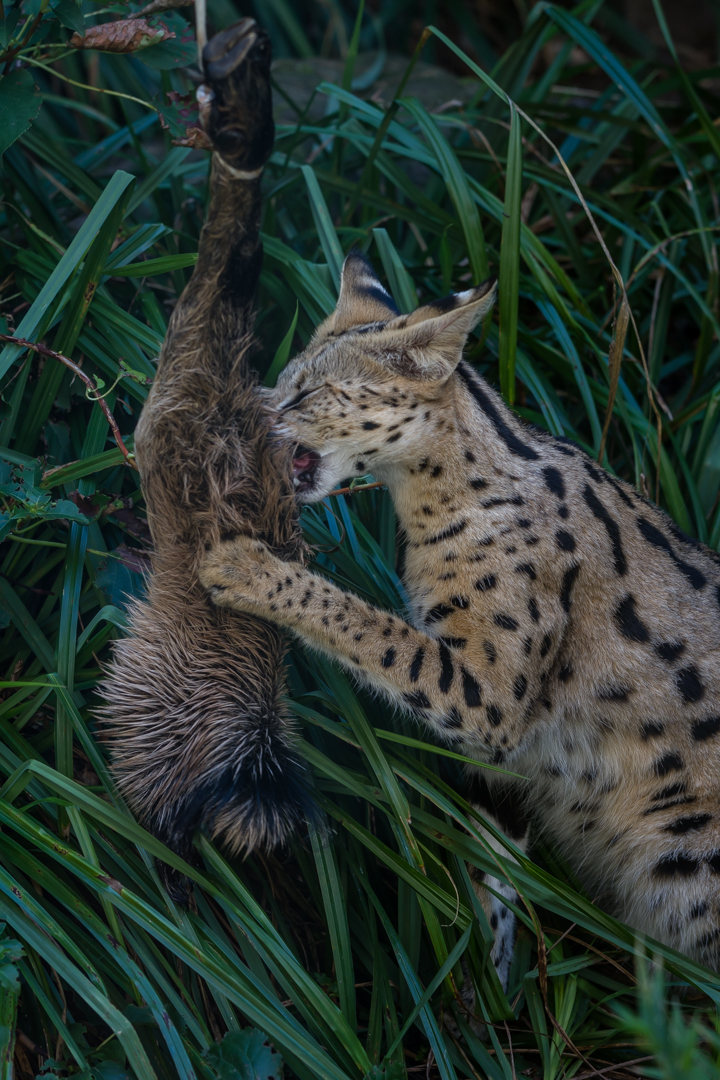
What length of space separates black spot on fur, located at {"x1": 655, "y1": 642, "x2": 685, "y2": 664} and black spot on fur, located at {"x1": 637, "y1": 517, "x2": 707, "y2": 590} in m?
0.22

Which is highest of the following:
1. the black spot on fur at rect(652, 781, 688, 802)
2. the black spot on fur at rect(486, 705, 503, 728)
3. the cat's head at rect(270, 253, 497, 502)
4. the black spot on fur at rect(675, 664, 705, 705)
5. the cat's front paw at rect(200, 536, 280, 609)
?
the cat's head at rect(270, 253, 497, 502)

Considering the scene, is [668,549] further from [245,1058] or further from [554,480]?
[245,1058]

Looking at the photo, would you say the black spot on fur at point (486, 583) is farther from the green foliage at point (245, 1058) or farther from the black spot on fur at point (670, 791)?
the green foliage at point (245, 1058)

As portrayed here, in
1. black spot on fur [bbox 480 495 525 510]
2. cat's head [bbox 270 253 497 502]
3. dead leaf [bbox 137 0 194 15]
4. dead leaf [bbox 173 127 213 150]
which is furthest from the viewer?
black spot on fur [bbox 480 495 525 510]

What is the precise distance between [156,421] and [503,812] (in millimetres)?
1675

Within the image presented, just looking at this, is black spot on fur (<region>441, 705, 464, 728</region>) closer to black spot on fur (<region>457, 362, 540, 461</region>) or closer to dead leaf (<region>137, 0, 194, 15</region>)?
black spot on fur (<region>457, 362, 540, 461</region>)

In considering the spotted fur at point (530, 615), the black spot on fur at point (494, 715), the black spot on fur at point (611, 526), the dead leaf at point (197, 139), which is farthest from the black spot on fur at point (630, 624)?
the dead leaf at point (197, 139)

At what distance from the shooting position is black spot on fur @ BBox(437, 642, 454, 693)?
246cm

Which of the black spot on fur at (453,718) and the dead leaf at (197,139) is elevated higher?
the dead leaf at (197,139)

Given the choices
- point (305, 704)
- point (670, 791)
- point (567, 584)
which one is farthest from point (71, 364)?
point (670, 791)

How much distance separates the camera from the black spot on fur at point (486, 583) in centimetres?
259

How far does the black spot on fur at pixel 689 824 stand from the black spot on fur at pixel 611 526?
74cm

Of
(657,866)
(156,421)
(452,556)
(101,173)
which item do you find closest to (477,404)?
(452,556)

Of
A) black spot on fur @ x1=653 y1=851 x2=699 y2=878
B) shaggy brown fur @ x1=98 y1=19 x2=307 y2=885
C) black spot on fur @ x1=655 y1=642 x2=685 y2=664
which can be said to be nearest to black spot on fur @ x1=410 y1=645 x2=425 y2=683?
shaggy brown fur @ x1=98 y1=19 x2=307 y2=885
